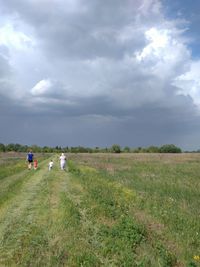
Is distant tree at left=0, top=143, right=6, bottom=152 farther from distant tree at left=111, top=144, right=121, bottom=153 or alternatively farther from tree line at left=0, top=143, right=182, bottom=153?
distant tree at left=111, top=144, right=121, bottom=153

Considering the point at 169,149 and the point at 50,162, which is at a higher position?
the point at 169,149

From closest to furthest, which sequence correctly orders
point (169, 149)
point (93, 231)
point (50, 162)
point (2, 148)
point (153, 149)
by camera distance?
point (93, 231) < point (50, 162) < point (2, 148) < point (169, 149) < point (153, 149)

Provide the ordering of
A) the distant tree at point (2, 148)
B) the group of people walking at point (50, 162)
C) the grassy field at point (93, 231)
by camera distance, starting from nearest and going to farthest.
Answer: the grassy field at point (93, 231), the group of people walking at point (50, 162), the distant tree at point (2, 148)

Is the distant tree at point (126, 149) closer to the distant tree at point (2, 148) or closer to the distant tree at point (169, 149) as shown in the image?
the distant tree at point (169, 149)

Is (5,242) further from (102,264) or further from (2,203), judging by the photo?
(2,203)

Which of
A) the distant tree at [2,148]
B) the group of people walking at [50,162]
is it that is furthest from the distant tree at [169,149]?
the group of people walking at [50,162]

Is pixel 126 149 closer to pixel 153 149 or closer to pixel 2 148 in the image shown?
pixel 153 149

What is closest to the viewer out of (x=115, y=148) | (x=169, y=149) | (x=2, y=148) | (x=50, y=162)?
(x=50, y=162)

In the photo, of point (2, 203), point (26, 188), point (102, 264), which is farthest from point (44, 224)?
point (26, 188)

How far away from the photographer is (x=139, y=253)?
10289 millimetres

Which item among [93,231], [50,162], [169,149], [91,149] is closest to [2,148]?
[91,149]

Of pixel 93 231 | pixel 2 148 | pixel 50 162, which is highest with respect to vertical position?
pixel 2 148

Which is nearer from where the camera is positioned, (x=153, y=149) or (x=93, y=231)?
(x=93, y=231)

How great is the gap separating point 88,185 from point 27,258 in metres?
12.2
